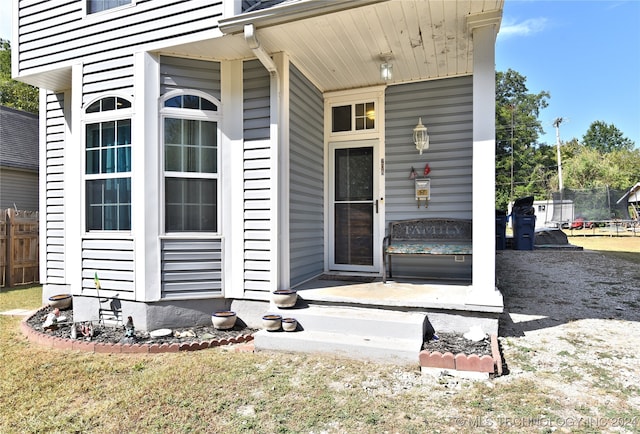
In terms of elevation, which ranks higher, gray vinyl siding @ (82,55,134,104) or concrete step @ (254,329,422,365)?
gray vinyl siding @ (82,55,134,104)

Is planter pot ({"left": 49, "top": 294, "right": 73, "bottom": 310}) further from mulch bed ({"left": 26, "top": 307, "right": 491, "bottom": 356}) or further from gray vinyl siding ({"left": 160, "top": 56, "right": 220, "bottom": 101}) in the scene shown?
gray vinyl siding ({"left": 160, "top": 56, "right": 220, "bottom": 101})

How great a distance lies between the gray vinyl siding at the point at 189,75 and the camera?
402cm

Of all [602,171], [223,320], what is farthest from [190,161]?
[602,171]

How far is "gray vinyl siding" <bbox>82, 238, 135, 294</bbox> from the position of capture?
405 centimetres

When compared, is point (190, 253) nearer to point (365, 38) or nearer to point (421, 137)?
point (365, 38)

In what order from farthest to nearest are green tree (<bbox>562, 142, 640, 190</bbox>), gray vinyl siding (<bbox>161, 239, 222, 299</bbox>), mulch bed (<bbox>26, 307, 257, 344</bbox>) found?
1. green tree (<bbox>562, 142, 640, 190</bbox>)
2. gray vinyl siding (<bbox>161, 239, 222, 299</bbox>)
3. mulch bed (<bbox>26, 307, 257, 344</bbox>)

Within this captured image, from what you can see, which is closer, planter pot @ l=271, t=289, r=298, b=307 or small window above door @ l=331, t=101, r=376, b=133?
planter pot @ l=271, t=289, r=298, b=307

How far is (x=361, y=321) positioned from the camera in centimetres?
341

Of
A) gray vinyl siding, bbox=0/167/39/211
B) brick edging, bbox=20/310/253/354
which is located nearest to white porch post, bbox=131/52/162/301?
brick edging, bbox=20/310/253/354

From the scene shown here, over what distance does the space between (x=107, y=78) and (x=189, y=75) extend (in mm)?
961

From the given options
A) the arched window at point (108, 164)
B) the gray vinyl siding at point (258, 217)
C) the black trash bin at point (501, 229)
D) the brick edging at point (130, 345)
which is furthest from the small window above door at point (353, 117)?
the black trash bin at point (501, 229)

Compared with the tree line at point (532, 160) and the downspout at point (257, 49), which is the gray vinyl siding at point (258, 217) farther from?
the tree line at point (532, 160)

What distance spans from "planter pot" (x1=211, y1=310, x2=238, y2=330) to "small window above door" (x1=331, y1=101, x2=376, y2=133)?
2.85m

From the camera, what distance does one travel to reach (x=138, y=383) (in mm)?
2820
